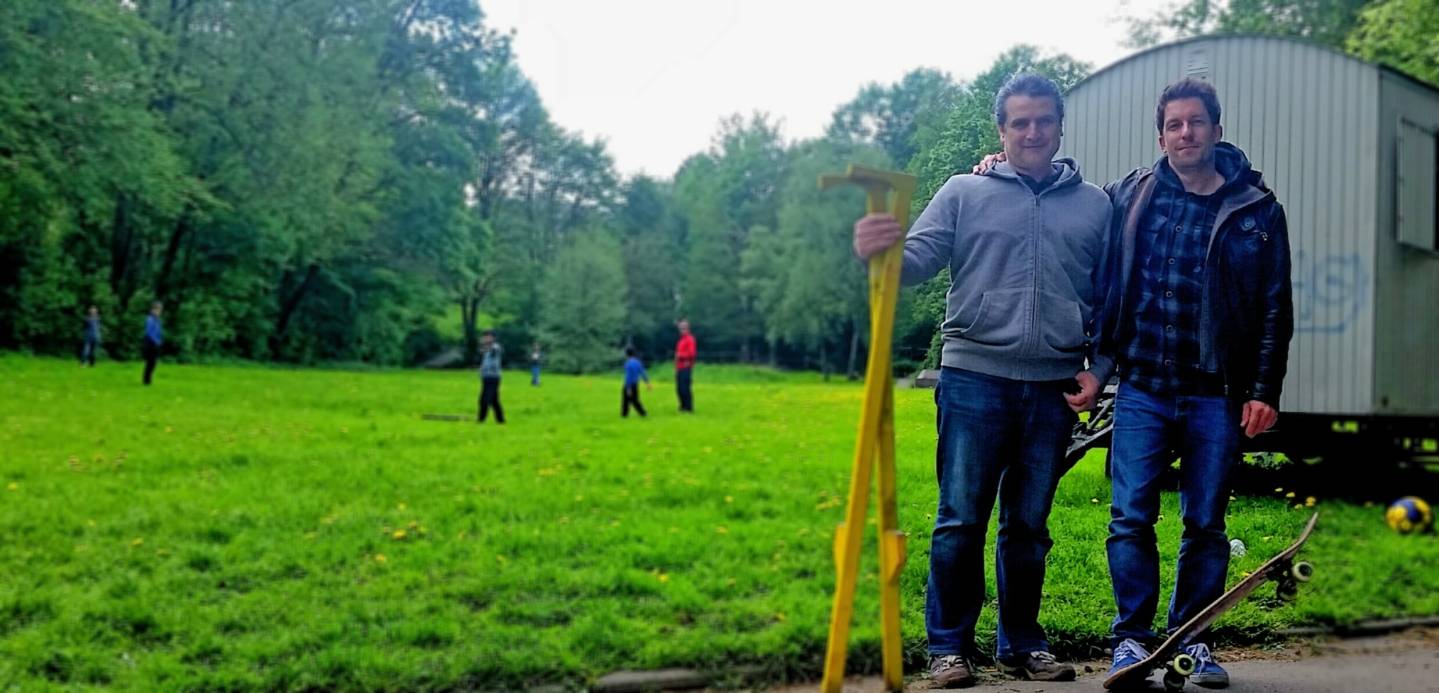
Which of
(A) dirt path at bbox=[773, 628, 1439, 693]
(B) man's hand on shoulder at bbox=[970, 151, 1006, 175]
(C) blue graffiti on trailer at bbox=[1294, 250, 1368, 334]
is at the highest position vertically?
(B) man's hand on shoulder at bbox=[970, 151, 1006, 175]

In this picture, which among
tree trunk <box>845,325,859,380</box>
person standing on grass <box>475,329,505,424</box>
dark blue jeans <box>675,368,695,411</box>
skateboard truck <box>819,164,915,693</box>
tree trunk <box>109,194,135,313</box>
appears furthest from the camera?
tree trunk <box>109,194,135,313</box>

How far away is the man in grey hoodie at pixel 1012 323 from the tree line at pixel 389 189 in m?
0.14

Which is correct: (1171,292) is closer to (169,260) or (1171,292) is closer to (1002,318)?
(1002,318)

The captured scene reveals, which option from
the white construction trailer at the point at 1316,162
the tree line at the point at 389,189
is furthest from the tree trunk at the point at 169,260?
the white construction trailer at the point at 1316,162

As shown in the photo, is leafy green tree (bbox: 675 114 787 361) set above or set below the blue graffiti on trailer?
above

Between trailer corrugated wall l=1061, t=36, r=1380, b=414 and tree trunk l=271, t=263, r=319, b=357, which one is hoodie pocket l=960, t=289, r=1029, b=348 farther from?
tree trunk l=271, t=263, r=319, b=357

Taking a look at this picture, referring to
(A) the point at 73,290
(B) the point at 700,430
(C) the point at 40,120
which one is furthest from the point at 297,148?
(B) the point at 700,430

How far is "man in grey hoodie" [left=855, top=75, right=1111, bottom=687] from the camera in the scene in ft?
6.16

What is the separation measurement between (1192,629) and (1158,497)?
0.26 metres

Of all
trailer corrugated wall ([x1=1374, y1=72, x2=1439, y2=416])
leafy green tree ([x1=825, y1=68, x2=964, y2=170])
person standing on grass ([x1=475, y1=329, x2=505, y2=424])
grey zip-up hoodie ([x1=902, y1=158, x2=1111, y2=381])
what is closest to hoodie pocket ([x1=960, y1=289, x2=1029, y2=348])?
grey zip-up hoodie ([x1=902, y1=158, x2=1111, y2=381])

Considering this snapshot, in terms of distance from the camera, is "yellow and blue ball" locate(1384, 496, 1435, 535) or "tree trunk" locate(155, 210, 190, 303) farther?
"tree trunk" locate(155, 210, 190, 303)

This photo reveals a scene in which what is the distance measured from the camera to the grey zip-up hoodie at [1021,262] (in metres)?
1.87

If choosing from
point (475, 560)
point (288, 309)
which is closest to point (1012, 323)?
point (475, 560)

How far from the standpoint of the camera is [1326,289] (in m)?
2.22
